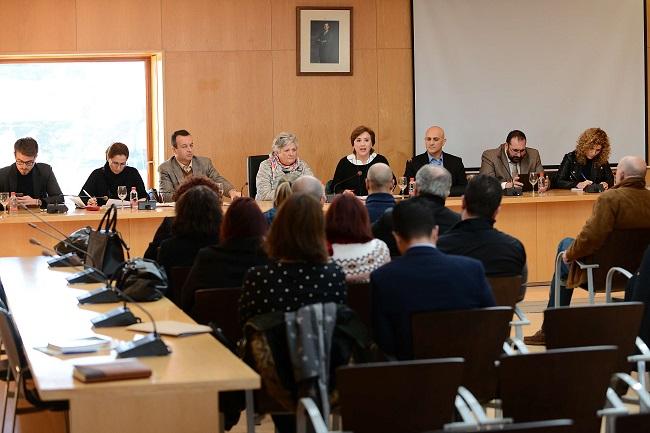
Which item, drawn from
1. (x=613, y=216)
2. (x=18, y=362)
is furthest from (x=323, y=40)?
(x=18, y=362)

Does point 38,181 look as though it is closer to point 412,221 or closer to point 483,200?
point 483,200

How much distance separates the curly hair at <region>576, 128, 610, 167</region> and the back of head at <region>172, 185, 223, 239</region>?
5.22 meters

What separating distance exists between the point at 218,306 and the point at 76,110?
266 inches

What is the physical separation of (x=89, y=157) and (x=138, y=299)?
6253mm

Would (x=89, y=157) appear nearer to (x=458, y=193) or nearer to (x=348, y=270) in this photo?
(x=458, y=193)

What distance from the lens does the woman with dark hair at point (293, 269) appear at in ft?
12.4

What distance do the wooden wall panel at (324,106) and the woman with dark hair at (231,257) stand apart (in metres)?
6.06

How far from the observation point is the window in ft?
34.6

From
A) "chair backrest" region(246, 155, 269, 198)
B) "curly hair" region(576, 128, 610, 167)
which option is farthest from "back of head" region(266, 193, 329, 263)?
"curly hair" region(576, 128, 610, 167)

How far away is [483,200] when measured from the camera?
16.5 ft

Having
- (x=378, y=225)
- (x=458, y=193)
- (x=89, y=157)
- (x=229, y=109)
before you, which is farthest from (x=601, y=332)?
(x=89, y=157)

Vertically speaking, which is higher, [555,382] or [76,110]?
[76,110]

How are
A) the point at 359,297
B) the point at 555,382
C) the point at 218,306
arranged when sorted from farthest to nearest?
the point at 359,297 → the point at 218,306 → the point at 555,382

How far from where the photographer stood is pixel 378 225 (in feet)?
18.5
